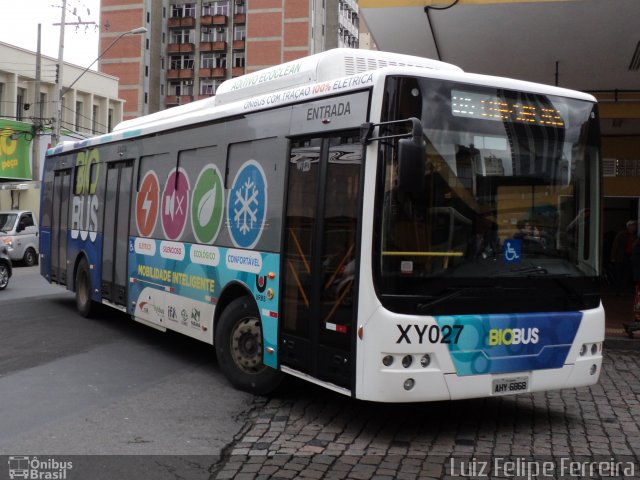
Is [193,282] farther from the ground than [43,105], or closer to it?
closer to it

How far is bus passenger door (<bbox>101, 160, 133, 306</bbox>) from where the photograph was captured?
36.4ft

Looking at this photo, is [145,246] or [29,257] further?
[29,257]

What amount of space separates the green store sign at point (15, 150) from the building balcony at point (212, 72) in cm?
5392

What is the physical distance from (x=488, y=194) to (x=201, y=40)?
9177cm

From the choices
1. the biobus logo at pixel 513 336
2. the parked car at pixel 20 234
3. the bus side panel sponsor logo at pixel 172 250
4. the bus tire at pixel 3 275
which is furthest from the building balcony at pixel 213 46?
the biobus logo at pixel 513 336

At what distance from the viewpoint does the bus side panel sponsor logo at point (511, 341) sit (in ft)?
20.3

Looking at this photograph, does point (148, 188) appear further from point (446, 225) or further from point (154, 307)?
point (446, 225)

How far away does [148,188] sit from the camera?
10.4m

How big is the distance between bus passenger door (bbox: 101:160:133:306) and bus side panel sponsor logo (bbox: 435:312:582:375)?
20.3 feet

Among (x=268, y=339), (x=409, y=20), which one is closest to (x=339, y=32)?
(x=409, y=20)

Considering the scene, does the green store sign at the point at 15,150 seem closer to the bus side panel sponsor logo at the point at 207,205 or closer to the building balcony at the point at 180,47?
the bus side panel sponsor logo at the point at 207,205

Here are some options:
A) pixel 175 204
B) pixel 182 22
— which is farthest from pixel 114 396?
pixel 182 22

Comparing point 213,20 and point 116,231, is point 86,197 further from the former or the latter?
point 213,20

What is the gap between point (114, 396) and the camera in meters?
7.79
